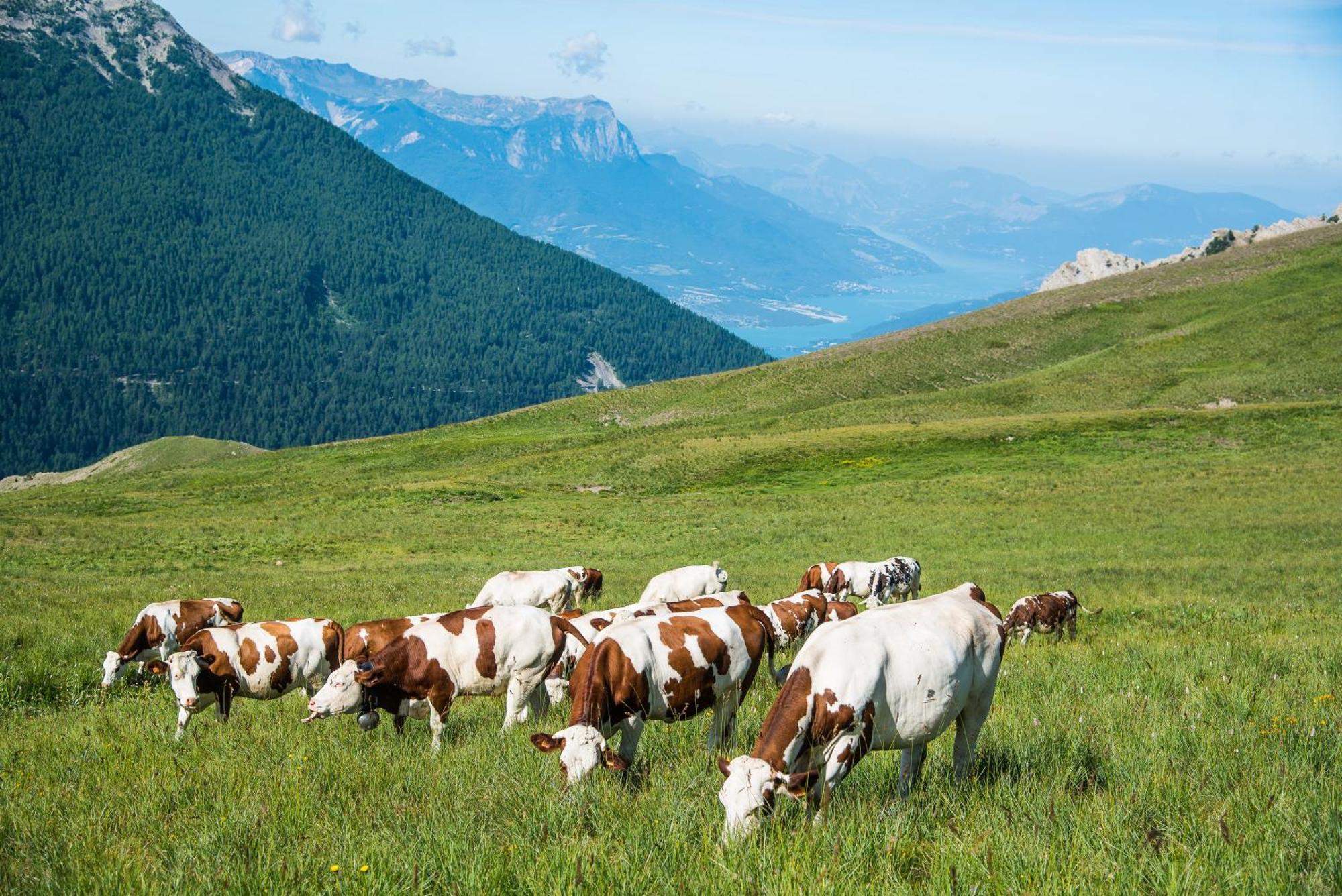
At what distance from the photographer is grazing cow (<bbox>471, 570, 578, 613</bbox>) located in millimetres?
21984

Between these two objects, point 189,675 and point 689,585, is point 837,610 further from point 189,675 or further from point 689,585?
point 189,675

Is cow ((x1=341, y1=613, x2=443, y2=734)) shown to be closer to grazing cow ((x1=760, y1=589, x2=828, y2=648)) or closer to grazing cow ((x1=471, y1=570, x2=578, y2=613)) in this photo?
→ grazing cow ((x1=760, y1=589, x2=828, y2=648))

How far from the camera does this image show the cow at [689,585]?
73.1ft

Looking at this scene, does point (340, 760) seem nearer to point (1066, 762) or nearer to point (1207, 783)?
point (1066, 762)

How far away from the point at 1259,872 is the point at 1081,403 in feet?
247

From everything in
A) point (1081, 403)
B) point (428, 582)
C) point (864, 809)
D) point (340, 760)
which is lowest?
point (428, 582)

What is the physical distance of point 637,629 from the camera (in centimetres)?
962

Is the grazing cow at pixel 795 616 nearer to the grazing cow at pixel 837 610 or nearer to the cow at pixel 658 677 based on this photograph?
Result: the grazing cow at pixel 837 610

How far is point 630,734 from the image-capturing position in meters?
8.95

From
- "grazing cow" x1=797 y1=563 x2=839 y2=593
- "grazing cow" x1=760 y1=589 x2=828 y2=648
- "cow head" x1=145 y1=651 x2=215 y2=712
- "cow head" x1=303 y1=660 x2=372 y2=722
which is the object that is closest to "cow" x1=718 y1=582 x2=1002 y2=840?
"cow head" x1=303 y1=660 x2=372 y2=722

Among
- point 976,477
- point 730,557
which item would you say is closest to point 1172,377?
point 976,477

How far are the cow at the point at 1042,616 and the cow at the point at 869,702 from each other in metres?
11.5

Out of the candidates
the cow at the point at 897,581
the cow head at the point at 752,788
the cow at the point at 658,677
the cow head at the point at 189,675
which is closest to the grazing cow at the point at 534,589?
the cow at the point at 897,581

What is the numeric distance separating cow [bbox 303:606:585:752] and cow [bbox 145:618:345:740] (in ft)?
6.15
